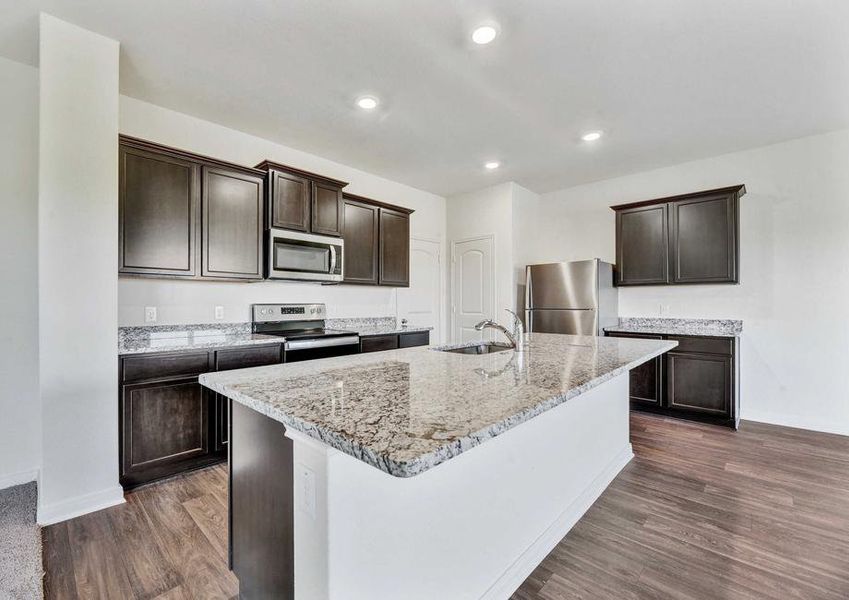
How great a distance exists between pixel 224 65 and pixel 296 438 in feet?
8.78

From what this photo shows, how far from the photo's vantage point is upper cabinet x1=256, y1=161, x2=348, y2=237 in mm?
3391

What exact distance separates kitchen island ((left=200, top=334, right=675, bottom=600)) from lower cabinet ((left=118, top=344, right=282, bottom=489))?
136cm

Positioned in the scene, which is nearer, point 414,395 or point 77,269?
point 414,395

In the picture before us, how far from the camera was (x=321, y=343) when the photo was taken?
3.40 meters

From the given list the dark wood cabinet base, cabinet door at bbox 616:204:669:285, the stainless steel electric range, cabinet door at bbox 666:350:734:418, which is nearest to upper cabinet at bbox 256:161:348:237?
the stainless steel electric range

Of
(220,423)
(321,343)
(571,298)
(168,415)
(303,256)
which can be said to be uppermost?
(303,256)

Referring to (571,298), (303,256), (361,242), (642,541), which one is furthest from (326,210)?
(642,541)

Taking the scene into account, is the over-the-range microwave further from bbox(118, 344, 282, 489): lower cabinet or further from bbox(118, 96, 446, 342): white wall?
bbox(118, 344, 282, 489): lower cabinet

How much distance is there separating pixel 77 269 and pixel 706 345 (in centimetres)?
495

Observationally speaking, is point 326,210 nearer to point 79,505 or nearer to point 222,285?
point 222,285

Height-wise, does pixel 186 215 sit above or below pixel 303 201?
below

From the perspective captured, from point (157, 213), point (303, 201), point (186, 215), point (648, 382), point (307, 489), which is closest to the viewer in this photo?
point (307, 489)

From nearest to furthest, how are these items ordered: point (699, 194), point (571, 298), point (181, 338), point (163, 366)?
point (163, 366) → point (181, 338) → point (699, 194) → point (571, 298)

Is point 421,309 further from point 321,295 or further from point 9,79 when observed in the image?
point 9,79
